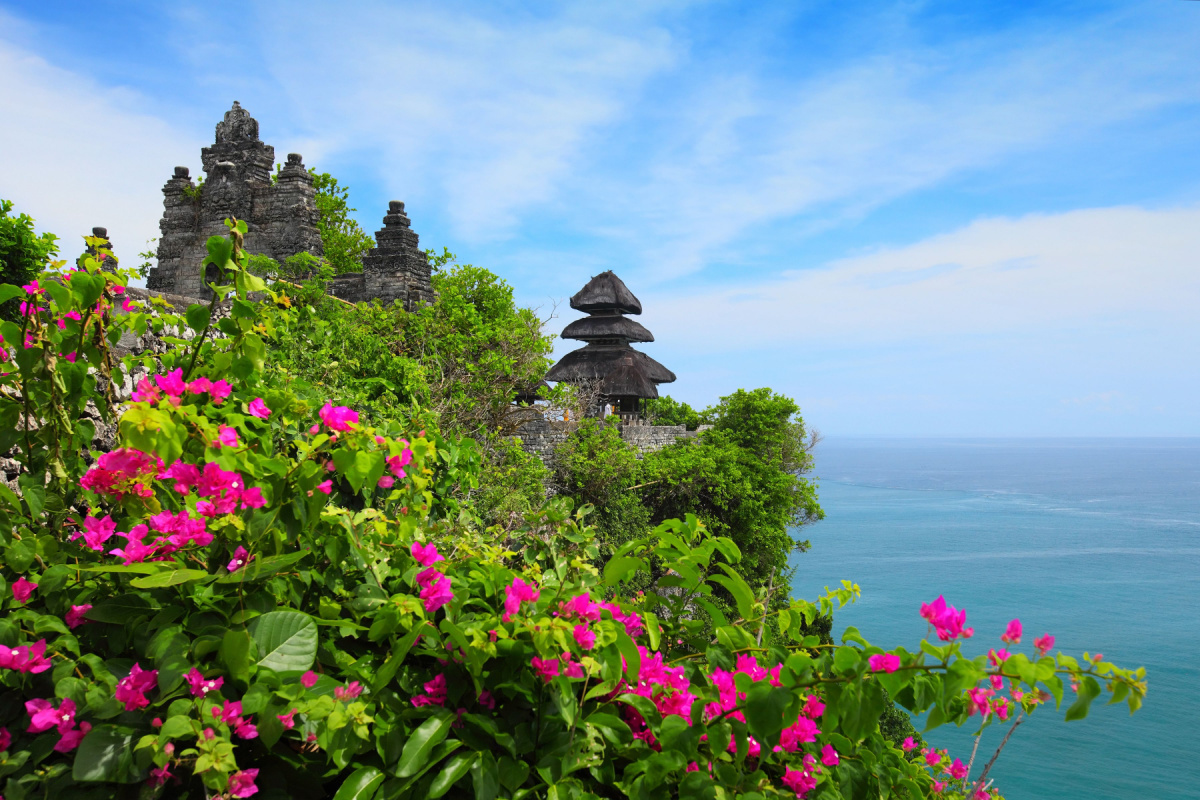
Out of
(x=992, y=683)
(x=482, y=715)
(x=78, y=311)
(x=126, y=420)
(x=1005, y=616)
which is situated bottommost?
(x=1005, y=616)

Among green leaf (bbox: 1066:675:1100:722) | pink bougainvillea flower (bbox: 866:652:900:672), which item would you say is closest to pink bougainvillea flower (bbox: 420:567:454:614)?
pink bougainvillea flower (bbox: 866:652:900:672)

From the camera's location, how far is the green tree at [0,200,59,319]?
1042 centimetres

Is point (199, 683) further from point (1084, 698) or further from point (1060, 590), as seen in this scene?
point (1060, 590)

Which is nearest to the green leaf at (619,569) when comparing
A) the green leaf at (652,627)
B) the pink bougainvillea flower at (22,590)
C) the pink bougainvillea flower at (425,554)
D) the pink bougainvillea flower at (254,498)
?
the green leaf at (652,627)

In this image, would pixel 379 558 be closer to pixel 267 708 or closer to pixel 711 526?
pixel 267 708

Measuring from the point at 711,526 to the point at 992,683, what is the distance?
16931 millimetres

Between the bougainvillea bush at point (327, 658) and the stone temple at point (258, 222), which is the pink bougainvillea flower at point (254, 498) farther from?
the stone temple at point (258, 222)

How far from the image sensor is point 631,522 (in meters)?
15.7

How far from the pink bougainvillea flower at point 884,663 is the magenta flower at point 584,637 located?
57 cm

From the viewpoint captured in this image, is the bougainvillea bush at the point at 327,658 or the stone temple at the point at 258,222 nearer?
the bougainvillea bush at the point at 327,658

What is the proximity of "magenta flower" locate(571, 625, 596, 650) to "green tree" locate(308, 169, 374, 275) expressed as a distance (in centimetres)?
2352

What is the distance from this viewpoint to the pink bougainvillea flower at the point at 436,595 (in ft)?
5.76

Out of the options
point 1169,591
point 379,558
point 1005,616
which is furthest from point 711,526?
point 1169,591

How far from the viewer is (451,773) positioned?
1.49 m
